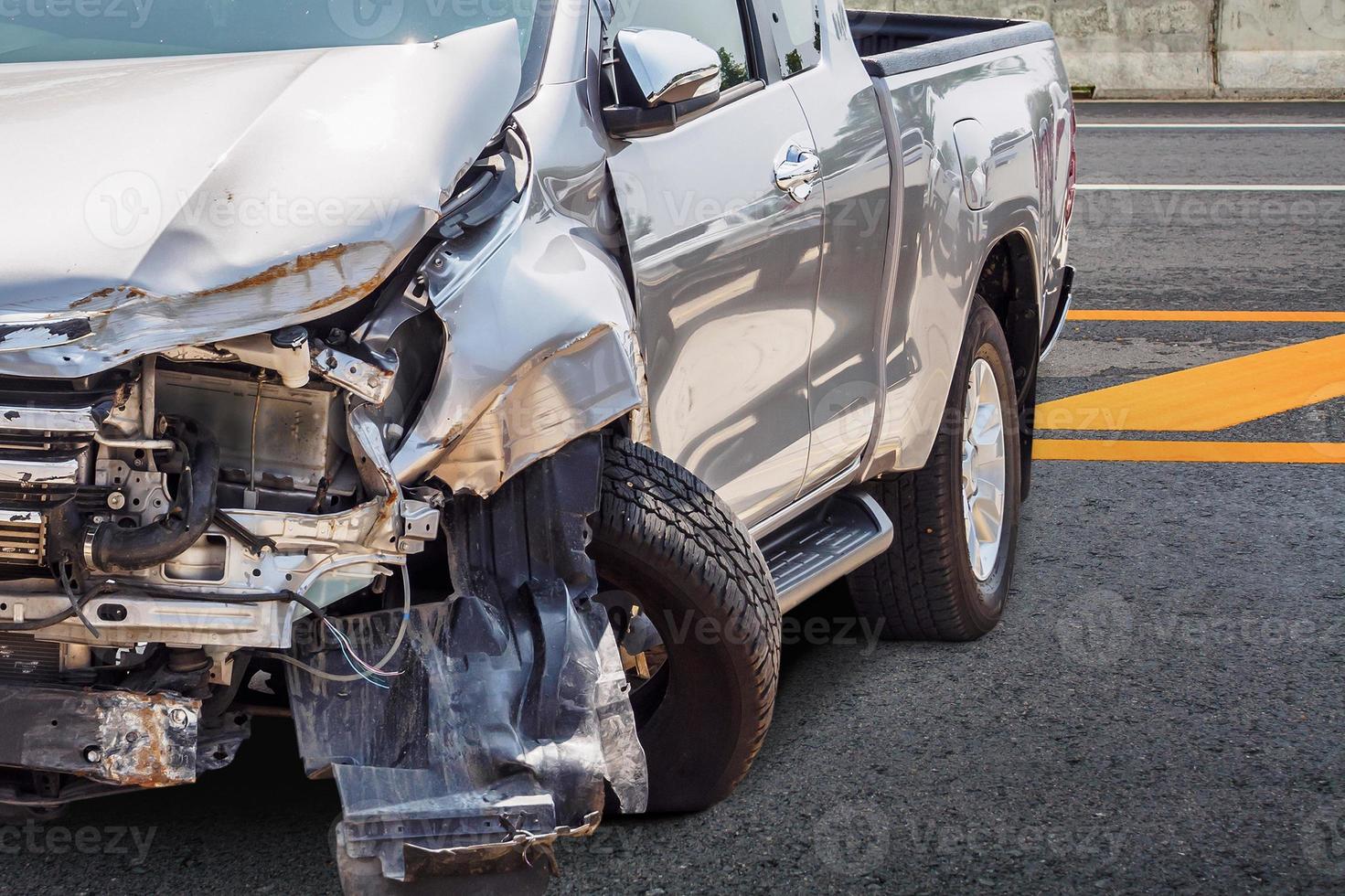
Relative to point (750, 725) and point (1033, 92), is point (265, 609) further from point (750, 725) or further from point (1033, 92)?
point (1033, 92)

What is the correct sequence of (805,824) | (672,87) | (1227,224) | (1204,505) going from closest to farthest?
(672,87) < (805,824) < (1204,505) < (1227,224)

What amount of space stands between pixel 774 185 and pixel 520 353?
1.09 meters

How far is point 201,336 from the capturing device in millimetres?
2439

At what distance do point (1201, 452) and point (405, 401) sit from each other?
4510mm

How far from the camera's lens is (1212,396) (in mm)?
7285

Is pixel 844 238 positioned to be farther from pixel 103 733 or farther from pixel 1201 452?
pixel 1201 452

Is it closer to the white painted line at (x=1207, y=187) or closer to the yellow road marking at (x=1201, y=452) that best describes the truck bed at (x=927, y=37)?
the yellow road marking at (x=1201, y=452)

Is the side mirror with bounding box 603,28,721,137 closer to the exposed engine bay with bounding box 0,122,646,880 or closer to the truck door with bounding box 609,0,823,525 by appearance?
the truck door with bounding box 609,0,823,525

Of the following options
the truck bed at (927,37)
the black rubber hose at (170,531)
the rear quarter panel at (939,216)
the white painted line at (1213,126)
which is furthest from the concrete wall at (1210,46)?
the black rubber hose at (170,531)

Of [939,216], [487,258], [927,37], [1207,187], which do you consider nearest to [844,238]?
[939,216]

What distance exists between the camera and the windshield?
129 inches

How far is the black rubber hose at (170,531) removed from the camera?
98.1 inches

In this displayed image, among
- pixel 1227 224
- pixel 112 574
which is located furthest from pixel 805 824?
pixel 1227 224

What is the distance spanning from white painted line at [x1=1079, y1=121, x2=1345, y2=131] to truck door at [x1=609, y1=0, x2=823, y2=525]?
37.3ft
